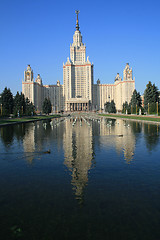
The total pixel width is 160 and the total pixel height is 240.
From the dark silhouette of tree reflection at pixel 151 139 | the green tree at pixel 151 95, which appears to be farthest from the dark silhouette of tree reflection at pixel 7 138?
the green tree at pixel 151 95

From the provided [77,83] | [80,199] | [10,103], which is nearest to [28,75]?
[77,83]

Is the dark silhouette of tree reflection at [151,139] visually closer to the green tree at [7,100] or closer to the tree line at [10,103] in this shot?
the tree line at [10,103]

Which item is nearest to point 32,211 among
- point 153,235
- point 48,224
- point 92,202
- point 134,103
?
point 48,224

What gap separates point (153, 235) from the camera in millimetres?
4574

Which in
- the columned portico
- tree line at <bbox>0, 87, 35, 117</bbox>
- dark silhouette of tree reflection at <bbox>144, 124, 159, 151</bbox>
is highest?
the columned portico

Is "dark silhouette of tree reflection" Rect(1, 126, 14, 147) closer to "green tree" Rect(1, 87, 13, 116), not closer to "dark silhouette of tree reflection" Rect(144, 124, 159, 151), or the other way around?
"dark silhouette of tree reflection" Rect(144, 124, 159, 151)

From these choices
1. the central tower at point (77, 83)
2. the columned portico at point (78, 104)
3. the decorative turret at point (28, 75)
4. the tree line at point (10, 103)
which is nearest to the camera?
the tree line at point (10, 103)

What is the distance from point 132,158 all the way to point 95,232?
7096mm

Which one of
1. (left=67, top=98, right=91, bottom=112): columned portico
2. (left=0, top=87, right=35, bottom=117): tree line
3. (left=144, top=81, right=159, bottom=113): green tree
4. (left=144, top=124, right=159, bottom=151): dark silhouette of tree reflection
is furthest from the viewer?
(left=67, top=98, right=91, bottom=112): columned portico

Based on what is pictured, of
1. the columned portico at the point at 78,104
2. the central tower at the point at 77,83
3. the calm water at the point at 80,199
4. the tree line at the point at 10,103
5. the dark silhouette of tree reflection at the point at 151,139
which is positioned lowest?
the calm water at the point at 80,199

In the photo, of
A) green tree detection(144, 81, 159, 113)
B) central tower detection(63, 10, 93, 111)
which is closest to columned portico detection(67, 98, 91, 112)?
central tower detection(63, 10, 93, 111)

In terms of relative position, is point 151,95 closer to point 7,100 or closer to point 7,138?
point 7,100

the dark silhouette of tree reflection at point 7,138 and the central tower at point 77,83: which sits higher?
the central tower at point 77,83

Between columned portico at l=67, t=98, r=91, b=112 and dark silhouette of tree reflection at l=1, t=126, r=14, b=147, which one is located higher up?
columned portico at l=67, t=98, r=91, b=112
